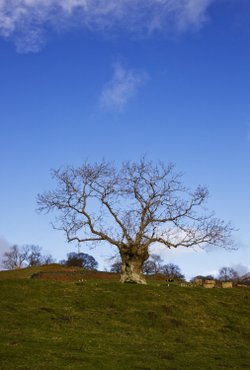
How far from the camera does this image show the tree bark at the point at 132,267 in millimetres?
42688

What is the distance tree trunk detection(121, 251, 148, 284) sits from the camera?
42.7 m

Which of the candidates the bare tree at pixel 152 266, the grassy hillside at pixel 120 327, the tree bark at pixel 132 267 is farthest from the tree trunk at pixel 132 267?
the bare tree at pixel 152 266

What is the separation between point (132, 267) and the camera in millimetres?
42906

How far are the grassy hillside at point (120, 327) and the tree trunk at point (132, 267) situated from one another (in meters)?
3.18

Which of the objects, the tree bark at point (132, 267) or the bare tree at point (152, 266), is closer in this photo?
the tree bark at point (132, 267)

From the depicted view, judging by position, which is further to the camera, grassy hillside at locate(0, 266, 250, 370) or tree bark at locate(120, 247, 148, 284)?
tree bark at locate(120, 247, 148, 284)

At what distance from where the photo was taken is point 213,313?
111ft

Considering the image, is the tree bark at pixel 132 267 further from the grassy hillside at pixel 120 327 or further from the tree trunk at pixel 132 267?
the grassy hillside at pixel 120 327

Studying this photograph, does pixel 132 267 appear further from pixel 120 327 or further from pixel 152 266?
pixel 152 266

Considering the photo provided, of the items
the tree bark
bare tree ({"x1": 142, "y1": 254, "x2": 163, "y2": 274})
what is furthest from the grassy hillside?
bare tree ({"x1": 142, "y1": 254, "x2": 163, "y2": 274})

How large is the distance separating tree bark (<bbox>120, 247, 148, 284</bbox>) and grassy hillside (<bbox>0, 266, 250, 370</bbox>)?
317 centimetres

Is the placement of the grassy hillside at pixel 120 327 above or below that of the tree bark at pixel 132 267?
below

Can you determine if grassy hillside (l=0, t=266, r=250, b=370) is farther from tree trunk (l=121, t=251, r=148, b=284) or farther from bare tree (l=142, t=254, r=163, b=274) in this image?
bare tree (l=142, t=254, r=163, b=274)

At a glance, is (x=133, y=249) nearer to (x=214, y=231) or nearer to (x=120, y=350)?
(x=214, y=231)
